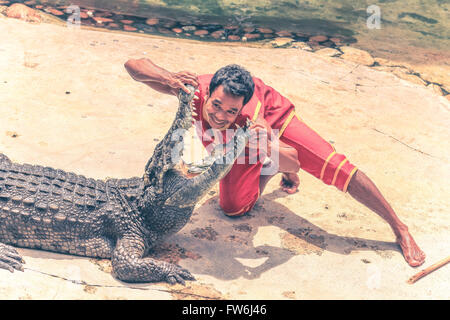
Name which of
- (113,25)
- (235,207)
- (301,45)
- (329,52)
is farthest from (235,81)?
(113,25)

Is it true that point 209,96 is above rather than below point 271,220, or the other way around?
above

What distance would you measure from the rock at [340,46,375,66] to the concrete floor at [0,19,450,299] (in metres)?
0.25

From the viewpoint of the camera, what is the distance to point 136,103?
223 inches

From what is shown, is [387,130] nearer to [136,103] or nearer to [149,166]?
[136,103]

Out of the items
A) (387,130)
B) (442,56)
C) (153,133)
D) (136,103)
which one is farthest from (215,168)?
(442,56)

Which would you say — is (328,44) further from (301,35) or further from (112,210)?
A: (112,210)

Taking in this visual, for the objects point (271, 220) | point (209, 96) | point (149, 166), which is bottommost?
point (271, 220)

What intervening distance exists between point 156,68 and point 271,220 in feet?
4.71

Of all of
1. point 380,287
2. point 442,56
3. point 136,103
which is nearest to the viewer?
point 380,287

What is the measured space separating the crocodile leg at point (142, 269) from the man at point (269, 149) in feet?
2.78

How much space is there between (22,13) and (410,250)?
5.75 meters

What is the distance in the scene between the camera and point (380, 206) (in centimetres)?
398

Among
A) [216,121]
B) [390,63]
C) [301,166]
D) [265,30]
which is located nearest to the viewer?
[216,121]

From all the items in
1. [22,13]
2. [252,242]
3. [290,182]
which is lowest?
[252,242]
